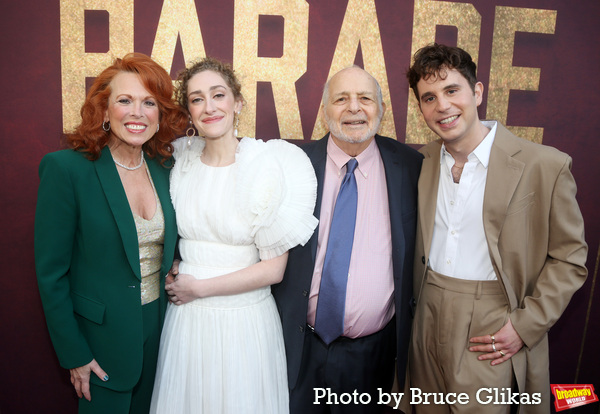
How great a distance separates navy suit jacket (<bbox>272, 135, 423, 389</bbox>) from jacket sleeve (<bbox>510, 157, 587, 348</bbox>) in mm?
496

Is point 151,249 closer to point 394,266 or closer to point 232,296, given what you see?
point 232,296

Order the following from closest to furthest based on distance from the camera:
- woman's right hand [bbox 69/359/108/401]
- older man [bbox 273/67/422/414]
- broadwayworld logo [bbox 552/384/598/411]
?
woman's right hand [bbox 69/359/108/401]
older man [bbox 273/67/422/414]
broadwayworld logo [bbox 552/384/598/411]

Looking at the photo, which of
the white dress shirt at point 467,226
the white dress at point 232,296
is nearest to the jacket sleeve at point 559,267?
the white dress shirt at point 467,226

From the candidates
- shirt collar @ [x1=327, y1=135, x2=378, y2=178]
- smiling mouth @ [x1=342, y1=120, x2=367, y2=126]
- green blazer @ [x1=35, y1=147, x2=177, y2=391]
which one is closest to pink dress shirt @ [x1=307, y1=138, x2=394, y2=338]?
shirt collar @ [x1=327, y1=135, x2=378, y2=178]

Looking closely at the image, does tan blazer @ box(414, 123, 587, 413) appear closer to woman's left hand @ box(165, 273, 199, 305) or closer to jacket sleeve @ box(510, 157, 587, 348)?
jacket sleeve @ box(510, 157, 587, 348)

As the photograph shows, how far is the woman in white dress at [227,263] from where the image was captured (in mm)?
1765

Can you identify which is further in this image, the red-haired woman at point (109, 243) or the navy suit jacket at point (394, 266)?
the navy suit jacket at point (394, 266)

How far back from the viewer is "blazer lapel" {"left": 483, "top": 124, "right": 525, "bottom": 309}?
1719 mm

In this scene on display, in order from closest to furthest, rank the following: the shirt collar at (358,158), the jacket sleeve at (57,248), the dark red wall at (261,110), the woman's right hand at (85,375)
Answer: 1. the jacket sleeve at (57,248)
2. the woman's right hand at (85,375)
3. the shirt collar at (358,158)
4. the dark red wall at (261,110)

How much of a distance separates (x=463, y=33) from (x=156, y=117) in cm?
206

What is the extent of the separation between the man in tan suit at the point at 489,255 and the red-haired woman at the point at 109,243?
1.28 metres

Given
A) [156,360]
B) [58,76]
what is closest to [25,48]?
[58,76]

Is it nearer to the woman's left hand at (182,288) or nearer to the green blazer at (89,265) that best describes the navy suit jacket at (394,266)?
the woman's left hand at (182,288)

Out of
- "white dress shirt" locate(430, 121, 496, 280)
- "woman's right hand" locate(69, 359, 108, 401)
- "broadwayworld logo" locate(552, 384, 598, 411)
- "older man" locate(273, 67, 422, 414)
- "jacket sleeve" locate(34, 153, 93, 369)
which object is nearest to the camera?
"jacket sleeve" locate(34, 153, 93, 369)
